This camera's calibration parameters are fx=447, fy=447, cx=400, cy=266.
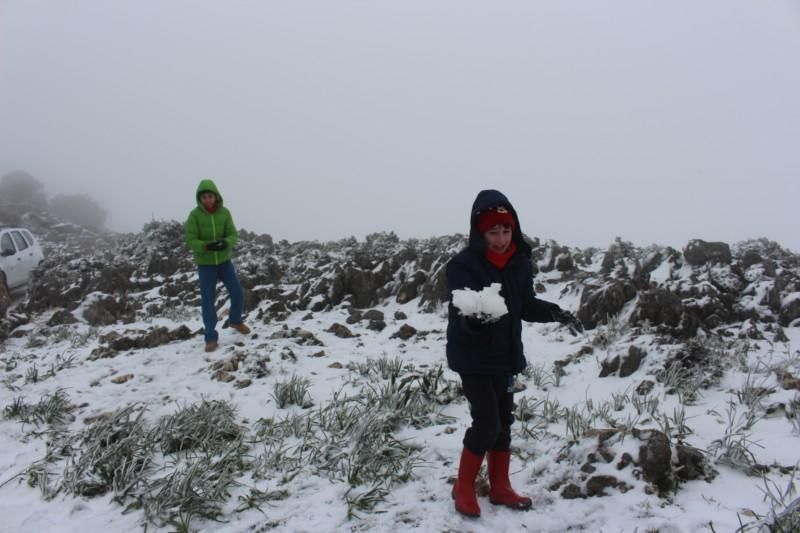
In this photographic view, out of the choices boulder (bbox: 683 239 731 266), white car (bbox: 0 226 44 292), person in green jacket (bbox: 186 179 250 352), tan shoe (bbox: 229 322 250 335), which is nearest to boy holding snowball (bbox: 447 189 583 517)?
person in green jacket (bbox: 186 179 250 352)

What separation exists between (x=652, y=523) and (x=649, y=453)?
43cm

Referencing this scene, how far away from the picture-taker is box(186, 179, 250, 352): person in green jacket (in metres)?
5.66

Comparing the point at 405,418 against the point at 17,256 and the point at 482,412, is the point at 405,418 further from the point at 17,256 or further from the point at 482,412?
the point at 17,256

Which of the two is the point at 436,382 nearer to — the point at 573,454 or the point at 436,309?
the point at 573,454

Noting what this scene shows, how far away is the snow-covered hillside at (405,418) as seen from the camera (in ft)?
8.16

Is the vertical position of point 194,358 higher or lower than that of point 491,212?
lower

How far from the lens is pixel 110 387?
464 cm

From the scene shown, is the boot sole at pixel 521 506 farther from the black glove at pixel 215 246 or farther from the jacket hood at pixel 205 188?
the jacket hood at pixel 205 188

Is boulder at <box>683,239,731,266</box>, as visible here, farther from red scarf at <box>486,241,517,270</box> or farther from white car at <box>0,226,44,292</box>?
white car at <box>0,226,44,292</box>

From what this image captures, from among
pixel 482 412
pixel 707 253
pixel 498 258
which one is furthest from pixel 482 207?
pixel 707 253

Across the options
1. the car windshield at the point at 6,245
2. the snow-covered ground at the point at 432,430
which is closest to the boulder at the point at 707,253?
the snow-covered ground at the point at 432,430

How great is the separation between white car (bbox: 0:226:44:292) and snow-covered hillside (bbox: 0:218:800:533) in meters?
3.25

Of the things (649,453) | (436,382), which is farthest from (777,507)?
(436,382)

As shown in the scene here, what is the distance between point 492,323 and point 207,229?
458cm
